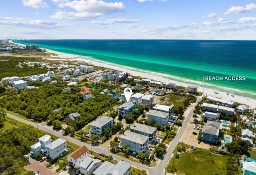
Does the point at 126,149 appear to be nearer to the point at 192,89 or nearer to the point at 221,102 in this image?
the point at 221,102

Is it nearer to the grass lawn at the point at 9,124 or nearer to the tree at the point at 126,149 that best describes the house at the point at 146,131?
the tree at the point at 126,149

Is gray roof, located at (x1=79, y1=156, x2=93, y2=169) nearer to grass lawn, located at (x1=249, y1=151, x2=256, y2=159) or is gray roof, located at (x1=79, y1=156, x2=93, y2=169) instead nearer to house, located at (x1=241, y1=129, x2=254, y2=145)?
grass lawn, located at (x1=249, y1=151, x2=256, y2=159)

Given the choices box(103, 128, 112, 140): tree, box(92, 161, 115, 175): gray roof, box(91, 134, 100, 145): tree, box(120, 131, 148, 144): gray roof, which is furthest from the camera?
box(103, 128, 112, 140): tree

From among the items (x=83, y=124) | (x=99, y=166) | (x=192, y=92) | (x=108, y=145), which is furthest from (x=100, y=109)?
(x=192, y=92)

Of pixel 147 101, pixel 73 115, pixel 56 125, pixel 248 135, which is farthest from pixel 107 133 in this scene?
pixel 248 135

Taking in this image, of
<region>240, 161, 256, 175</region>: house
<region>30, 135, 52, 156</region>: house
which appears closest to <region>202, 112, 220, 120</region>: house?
<region>240, 161, 256, 175</region>: house

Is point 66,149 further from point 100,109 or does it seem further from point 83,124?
Result: point 100,109

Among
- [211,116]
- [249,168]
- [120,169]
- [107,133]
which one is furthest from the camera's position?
[211,116]
